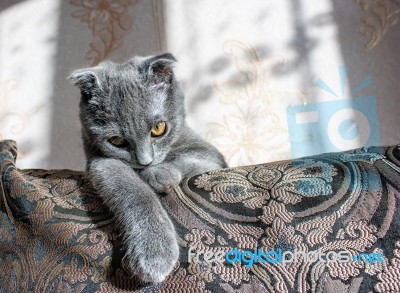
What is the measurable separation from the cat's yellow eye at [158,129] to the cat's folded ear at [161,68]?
110mm

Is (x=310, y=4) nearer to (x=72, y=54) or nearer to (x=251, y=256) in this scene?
(x=72, y=54)

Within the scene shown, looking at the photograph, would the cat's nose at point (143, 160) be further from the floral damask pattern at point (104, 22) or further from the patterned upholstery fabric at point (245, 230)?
the floral damask pattern at point (104, 22)

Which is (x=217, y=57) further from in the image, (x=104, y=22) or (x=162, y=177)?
(x=162, y=177)

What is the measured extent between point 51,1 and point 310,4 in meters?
1.10

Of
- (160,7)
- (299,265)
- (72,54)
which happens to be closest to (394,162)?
(299,265)

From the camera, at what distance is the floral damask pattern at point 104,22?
1.44 meters

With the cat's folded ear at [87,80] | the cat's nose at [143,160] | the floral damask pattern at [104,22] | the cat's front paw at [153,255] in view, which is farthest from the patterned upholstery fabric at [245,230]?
the floral damask pattern at [104,22]

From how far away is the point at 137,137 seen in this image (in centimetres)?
80

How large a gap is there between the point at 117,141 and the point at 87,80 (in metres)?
0.17

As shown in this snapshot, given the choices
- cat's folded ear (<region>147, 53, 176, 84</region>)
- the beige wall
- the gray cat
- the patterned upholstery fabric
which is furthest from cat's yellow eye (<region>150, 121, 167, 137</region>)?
the beige wall

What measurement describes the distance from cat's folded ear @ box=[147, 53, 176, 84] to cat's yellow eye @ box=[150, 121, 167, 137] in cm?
11

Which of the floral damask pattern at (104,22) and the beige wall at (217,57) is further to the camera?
the floral damask pattern at (104,22)

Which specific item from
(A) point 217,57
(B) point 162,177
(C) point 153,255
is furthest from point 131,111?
(A) point 217,57

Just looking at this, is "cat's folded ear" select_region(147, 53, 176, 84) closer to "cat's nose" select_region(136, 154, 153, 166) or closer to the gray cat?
the gray cat
